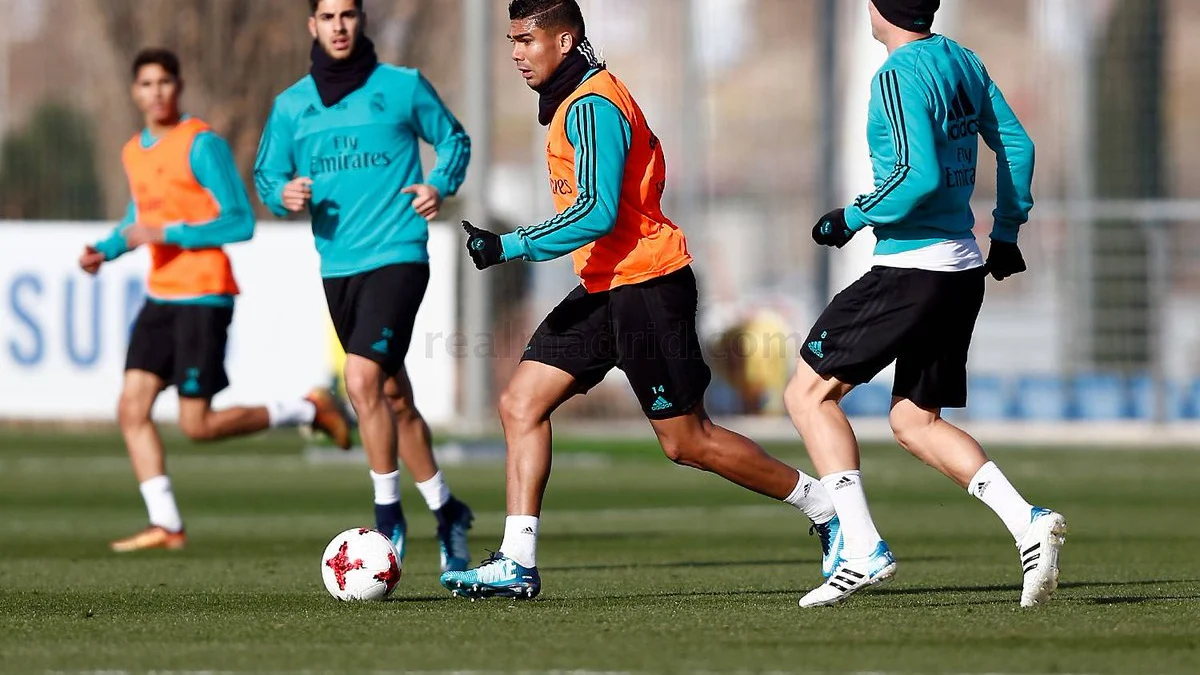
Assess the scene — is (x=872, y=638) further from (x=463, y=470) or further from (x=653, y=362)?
(x=463, y=470)

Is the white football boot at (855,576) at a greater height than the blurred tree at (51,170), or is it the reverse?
the blurred tree at (51,170)

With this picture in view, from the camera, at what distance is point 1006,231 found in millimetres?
7770

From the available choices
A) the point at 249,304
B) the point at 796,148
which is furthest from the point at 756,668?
the point at 796,148

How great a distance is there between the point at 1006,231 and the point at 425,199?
2438 millimetres

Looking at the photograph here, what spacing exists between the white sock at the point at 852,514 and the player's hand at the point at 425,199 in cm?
223

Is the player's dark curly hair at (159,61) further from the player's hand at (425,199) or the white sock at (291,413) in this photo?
the player's hand at (425,199)

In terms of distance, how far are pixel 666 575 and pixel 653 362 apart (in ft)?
5.17

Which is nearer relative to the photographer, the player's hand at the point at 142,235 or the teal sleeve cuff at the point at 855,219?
the teal sleeve cuff at the point at 855,219

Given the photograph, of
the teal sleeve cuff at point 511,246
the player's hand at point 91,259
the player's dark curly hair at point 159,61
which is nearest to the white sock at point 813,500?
the teal sleeve cuff at point 511,246

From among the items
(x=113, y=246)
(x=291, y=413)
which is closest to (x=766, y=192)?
(x=291, y=413)

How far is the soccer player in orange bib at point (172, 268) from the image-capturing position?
10820 mm

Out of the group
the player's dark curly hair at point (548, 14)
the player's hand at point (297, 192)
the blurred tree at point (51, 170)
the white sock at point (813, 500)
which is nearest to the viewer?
the player's dark curly hair at point (548, 14)

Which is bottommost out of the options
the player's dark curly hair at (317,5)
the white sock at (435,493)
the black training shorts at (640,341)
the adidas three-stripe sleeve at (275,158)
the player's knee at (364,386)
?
the white sock at (435,493)

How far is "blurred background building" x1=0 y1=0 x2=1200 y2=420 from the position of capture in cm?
2406
